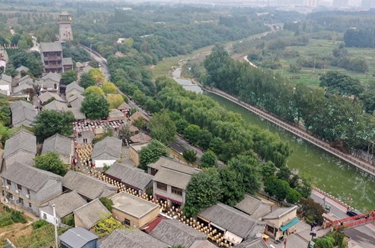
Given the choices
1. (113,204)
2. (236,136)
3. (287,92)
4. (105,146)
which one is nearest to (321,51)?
(287,92)

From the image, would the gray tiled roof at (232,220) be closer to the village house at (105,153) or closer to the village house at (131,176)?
the village house at (131,176)

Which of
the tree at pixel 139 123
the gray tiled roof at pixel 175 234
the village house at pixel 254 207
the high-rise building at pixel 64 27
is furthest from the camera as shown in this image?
the high-rise building at pixel 64 27

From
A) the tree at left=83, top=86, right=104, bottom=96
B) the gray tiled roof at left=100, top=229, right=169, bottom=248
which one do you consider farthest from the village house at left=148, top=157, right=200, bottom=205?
the tree at left=83, top=86, right=104, bottom=96

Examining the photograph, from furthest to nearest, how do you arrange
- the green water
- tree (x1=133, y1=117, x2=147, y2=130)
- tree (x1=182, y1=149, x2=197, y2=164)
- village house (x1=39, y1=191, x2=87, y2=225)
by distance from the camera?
1. tree (x1=133, y1=117, x2=147, y2=130)
2. tree (x1=182, y1=149, x2=197, y2=164)
3. the green water
4. village house (x1=39, y1=191, x2=87, y2=225)

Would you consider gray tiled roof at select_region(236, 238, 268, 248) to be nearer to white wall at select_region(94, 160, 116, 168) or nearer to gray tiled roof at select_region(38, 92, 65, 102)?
white wall at select_region(94, 160, 116, 168)

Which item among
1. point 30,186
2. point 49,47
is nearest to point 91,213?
point 30,186

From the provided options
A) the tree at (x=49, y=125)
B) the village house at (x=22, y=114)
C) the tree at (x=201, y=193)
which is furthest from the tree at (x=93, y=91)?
the tree at (x=201, y=193)

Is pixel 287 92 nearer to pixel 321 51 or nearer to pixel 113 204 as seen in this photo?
pixel 113 204
